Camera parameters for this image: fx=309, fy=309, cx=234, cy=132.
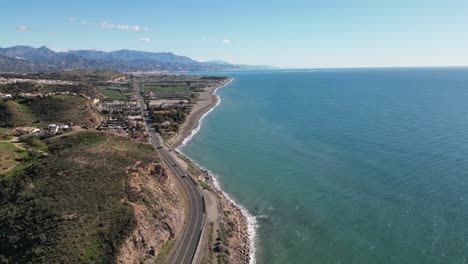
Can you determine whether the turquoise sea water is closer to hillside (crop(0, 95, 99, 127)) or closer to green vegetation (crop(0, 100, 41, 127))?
hillside (crop(0, 95, 99, 127))

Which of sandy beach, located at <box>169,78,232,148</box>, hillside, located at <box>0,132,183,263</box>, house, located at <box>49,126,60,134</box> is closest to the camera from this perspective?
hillside, located at <box>0,132,183,263</box>

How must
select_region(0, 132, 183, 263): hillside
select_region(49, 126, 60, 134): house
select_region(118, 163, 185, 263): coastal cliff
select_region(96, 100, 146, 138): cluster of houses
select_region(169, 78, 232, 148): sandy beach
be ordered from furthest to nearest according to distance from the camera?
1. select_region(169, 78, 232, 148): sandy beach
2. select_region(96, 100, 146, 138): cluster of houses
3. select_region(49, 126, 60, 134): house
4. select_region(118, 163, 185, 263): coastal cliff
5. select_region(0, 132, 183, 263): hillside

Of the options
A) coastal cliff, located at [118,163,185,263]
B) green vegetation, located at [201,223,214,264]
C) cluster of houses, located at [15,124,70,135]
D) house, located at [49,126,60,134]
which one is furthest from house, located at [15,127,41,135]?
green vegetation, located at [201,223,214,264]

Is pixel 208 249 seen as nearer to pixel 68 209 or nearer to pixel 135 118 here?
pixel 68 209

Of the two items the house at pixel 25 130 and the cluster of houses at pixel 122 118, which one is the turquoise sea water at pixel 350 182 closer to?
the cluster of houses at pixel 122 118

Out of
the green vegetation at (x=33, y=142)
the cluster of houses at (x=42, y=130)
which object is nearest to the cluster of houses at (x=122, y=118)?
the cluster of houses at (x=42, y=130)

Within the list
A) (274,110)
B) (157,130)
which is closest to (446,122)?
(274,110)
